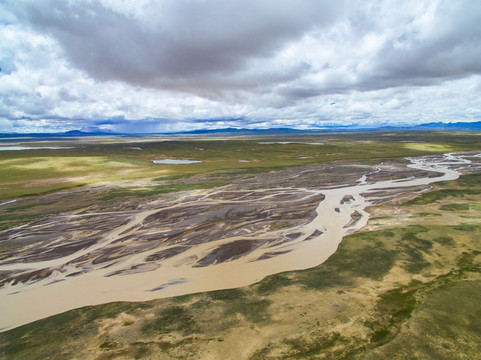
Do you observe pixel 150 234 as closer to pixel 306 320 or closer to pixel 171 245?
pixel 171 245

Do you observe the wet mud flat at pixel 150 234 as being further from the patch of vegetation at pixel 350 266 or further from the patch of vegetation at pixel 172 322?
the patch of vegetation at pixel 172 322

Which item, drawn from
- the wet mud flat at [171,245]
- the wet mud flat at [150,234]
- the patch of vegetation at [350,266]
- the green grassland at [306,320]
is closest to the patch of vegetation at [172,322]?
the green grassland at [306,320]

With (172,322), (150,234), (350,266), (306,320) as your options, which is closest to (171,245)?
(150,234)

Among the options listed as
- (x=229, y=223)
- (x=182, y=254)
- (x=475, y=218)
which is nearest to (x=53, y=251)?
(x=182, y=254)

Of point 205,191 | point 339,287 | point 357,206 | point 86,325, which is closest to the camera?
point 86,325

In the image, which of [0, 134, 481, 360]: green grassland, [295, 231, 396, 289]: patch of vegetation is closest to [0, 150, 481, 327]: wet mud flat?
[295, 231, 396, 289]: patch of vegetation

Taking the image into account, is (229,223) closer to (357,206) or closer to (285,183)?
(357,206)

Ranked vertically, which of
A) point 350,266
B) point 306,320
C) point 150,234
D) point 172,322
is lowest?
point 150,234

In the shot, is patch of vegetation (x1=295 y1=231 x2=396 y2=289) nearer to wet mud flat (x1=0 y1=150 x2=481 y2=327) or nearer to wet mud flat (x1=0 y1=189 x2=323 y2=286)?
wet mud flat (x1=0 y1=150 x2=481 y2=327)
